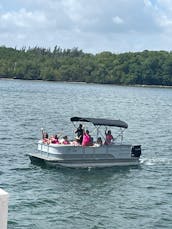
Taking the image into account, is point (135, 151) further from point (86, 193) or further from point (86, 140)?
point (86, 193)

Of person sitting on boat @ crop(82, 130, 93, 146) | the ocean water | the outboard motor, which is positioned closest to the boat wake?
the ocean water

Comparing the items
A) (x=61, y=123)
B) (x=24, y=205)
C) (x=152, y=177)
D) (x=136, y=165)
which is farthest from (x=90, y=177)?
(x=61, y=123)

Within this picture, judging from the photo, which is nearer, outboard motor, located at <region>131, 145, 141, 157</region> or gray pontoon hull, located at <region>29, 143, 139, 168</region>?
gray pontoon hull, located at <region>29, 143, 139, 168</region>

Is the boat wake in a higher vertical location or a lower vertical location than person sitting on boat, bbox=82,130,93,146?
lower

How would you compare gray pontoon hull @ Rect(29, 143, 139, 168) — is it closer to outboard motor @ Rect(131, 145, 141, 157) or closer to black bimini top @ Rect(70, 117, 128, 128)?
outboard motor @ Rect(131, 145, 141, 157)

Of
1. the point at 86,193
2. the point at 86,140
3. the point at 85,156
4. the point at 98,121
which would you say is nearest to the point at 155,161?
the point at 98,121

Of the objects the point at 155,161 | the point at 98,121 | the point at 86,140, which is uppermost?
the point at 98,121

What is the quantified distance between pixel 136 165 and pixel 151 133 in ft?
74.2

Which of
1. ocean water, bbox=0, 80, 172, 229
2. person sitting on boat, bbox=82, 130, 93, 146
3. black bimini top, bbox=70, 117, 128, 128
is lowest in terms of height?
ocean water, bbox=0, 80, 172, 229

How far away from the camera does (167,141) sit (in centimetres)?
4728

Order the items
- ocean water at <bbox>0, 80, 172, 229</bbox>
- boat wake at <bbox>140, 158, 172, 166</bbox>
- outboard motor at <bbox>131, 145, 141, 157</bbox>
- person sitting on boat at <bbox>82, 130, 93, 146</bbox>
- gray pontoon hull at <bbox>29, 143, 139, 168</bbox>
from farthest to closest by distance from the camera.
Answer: boat wake at <bbox>140, 158, 172, 166</bbox>, outboard motor at <bbox>131, 145, 141, 157</bbox>, person sitting on boat at <bbox>82, 130, 93, 146</bbox>, gray pontoon hull at <bbox>29, 143, 139, 168</bbox>, ocean water at <bbox>0, 80, 172, 229</bbox>

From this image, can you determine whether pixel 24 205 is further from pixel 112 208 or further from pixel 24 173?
pixel 24 173

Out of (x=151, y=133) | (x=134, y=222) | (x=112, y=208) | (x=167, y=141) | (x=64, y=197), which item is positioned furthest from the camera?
(x=151, y=133)

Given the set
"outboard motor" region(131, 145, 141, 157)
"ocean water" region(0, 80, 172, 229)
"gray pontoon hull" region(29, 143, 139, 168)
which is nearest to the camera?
"ocean water" region(0, 80, 172, 229)
